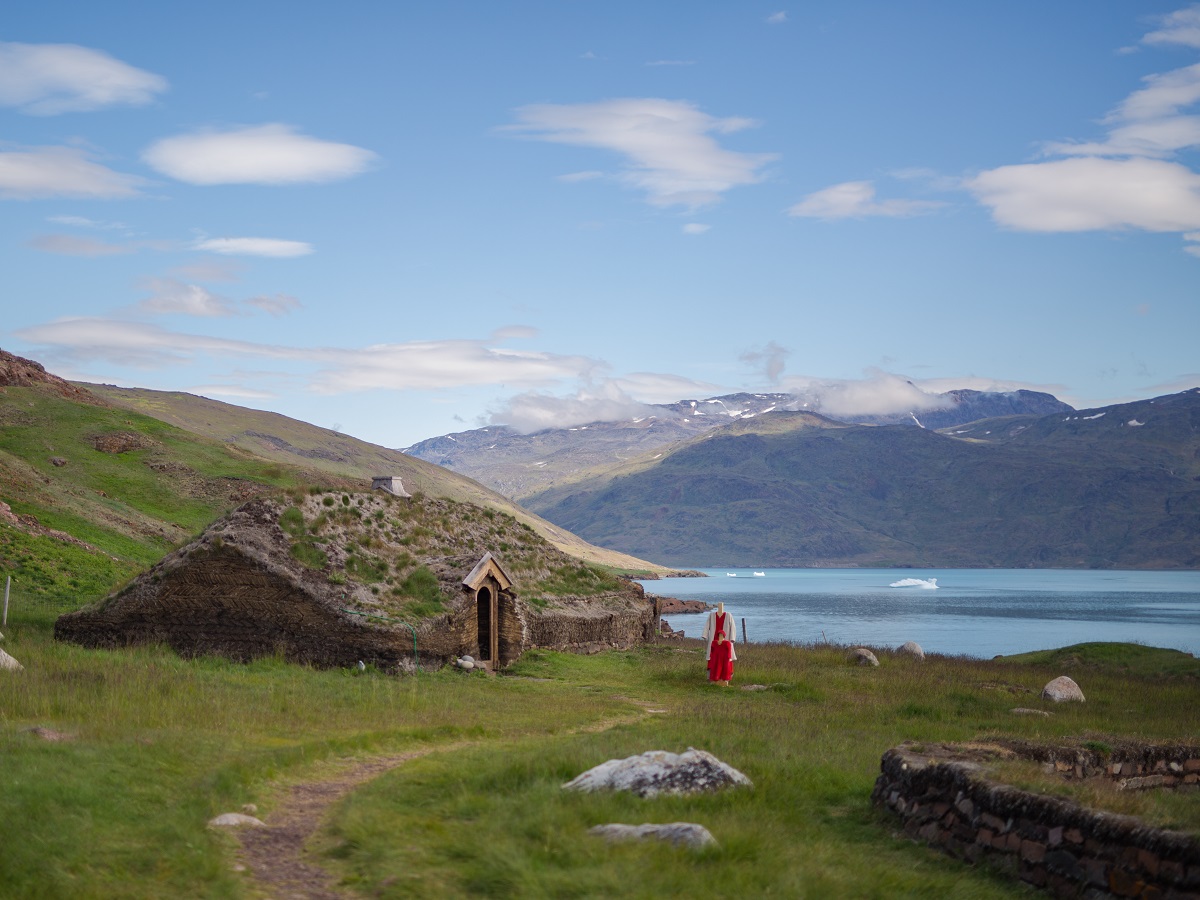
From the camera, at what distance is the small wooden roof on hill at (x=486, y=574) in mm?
29641

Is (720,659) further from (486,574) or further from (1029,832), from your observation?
(1029,832)

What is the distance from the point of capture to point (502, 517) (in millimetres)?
39625

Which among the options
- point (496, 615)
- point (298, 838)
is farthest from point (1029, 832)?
point (496, 615)

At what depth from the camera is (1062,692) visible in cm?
2836

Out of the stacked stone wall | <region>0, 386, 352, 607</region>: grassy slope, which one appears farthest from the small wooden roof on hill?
<region>0, 386, 352, 607</region>: grassy slope

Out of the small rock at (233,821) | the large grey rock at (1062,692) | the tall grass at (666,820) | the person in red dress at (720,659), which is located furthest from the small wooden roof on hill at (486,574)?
the small rock at (233,821)

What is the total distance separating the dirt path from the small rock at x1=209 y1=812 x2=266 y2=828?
0.33 ft

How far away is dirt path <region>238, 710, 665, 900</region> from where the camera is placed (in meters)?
9.04

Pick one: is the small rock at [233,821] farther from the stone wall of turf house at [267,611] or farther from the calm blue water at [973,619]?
the calm blue water at [973,619]

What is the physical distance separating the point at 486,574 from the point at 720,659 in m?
7.55

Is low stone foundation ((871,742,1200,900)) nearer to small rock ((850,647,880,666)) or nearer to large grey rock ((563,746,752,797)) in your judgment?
large grey rock ((563,746,752,797))

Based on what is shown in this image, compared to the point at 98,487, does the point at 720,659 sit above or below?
below

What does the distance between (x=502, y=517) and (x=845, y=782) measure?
2713cm

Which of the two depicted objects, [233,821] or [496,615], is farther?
[496,615]
